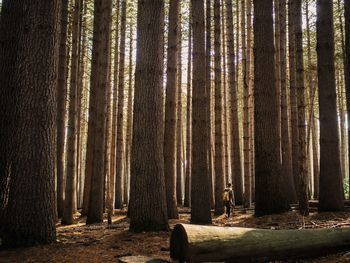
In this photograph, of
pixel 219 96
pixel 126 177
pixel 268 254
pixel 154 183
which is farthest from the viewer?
pixel 126 177

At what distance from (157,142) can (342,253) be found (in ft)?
12.5

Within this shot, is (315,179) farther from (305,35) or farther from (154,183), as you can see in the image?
(154,183)

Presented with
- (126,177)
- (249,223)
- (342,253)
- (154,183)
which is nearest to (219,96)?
(249,223)

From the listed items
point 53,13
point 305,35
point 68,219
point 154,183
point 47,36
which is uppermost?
point 305,35

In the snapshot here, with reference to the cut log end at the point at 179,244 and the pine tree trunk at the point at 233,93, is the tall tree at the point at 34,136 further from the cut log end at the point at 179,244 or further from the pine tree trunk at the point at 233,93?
the pine tree trunk at the point at 233,93

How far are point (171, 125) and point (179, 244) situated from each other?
6.98 metres

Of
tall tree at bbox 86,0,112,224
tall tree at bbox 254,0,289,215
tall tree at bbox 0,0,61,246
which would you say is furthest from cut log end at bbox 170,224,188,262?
tall tree at bbox 86,0,112,224

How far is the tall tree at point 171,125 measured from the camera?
10516mm

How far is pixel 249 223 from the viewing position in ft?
28.0

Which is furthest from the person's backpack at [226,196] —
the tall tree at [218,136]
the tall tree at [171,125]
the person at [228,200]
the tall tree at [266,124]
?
the tall tree at [266,124]

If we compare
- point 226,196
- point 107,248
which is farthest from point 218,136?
point 107,248

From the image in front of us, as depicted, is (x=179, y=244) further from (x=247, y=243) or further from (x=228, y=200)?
(x=228, y=200)

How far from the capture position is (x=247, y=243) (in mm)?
4355

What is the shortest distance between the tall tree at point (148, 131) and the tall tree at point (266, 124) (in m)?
3.08
